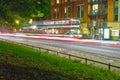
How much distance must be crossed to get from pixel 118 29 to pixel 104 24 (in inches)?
152

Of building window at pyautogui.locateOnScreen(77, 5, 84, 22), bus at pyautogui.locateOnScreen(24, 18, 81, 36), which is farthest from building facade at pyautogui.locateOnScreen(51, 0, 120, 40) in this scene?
bus at pyautogui.locateOnScreen(24, 18, 81, 36)

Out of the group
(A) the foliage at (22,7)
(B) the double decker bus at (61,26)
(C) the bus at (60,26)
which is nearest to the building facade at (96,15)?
(C) the bus at (60,26)

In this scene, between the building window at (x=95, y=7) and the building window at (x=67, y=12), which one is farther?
the building window at (x=67, y=12)

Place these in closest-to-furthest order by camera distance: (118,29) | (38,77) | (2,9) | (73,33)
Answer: (38,77), (2,9), (118,29), (73,33)

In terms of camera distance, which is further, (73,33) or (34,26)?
(34,26)

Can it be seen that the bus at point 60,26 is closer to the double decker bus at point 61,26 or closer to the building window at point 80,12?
the double decker bus at point 61,26

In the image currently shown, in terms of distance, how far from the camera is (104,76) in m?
16.9

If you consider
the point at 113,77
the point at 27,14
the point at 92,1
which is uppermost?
the point at 92,1

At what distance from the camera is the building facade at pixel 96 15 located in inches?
2660

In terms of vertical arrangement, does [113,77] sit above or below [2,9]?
below

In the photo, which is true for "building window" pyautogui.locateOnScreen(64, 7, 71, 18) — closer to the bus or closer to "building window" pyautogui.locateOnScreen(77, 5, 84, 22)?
the bus

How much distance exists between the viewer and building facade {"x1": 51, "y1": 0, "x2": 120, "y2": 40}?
2660 inches

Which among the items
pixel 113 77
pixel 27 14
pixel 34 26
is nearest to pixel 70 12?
pixel 34 26

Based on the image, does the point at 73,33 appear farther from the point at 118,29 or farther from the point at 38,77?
the point at 38,77
